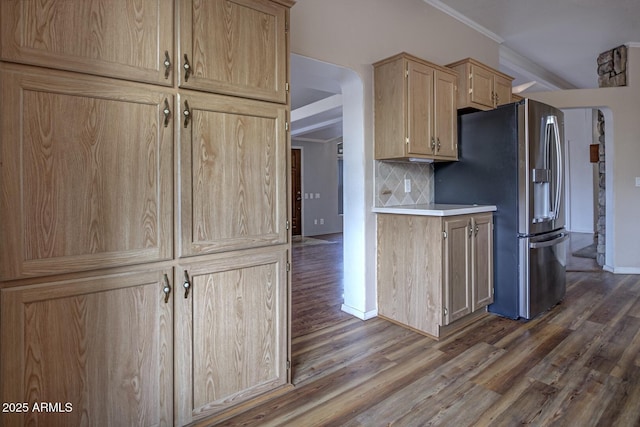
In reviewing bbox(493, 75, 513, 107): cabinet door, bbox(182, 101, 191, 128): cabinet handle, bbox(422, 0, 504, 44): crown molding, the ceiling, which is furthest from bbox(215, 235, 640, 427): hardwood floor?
bbox(422, 0, 504, 44): crown molding

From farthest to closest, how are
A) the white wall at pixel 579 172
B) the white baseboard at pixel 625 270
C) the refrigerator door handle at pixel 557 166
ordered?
the white wall at pixel 579 172 < the white baseboard at pixel 625 270 < the refrigerator door handle at pixel 557 166

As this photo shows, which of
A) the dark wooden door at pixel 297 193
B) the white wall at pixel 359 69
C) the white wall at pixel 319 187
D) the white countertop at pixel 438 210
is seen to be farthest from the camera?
the white wall at pixel 319 187

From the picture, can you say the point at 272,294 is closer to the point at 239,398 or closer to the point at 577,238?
the point at 239,398

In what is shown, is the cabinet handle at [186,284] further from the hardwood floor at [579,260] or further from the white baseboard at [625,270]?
the white baseboard at [625,270]

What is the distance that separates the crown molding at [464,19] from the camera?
347cm

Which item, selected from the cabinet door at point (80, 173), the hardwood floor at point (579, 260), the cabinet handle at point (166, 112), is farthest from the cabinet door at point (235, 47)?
the hardwood floor at point (579, 260)

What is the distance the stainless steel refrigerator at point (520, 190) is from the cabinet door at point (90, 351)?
260 cm

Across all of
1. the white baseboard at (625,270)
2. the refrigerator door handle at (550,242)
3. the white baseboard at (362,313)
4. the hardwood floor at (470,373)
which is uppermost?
the refrigerator door handle at (550,242)

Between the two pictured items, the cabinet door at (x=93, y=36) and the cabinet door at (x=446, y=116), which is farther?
the cabinet door at (x=446, y=116)

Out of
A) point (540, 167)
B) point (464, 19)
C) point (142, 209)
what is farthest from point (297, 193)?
point (142, 209)

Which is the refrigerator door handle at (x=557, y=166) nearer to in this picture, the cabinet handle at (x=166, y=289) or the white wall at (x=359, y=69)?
the white wall at (x=359, y=69)

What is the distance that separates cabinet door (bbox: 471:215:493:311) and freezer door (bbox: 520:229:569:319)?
0.23 meters

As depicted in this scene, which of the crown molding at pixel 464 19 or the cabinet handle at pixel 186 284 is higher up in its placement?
the crown molding at pixel 464 19

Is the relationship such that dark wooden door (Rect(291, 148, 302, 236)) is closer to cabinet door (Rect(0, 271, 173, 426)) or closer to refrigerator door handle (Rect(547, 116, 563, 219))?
refrigerator door handle (Rect(547, 116, 563, 219))
